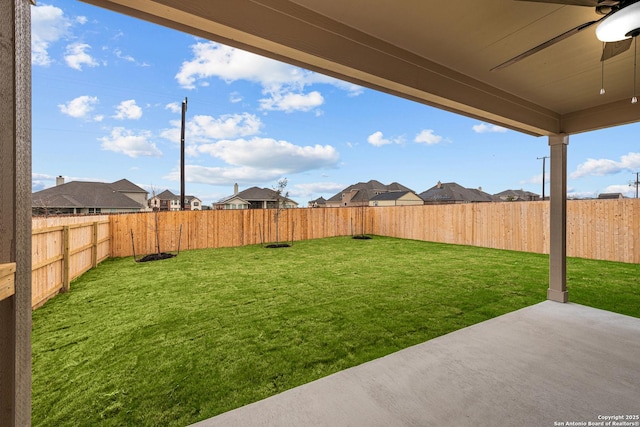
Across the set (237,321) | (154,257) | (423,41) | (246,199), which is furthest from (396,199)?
(423,41)

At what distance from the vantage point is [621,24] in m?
1.49

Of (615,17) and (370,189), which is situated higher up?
(370,189)

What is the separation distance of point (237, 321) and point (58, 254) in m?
2.95

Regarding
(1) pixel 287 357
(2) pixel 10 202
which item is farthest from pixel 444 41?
(1) pixel 287 357

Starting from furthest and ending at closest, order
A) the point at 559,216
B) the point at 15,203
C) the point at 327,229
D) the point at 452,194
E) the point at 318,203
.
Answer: the point at 318,203 → the point at 452,194 → the point at 327,229 → the point at 559,216 → the point at 15,203

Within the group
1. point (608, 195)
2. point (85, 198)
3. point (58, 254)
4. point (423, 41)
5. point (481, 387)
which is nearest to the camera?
point (481, 387)

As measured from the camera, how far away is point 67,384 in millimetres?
1832

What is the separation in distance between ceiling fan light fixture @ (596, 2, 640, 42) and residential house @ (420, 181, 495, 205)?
23.3 meters

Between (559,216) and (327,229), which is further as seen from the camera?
(327,229)

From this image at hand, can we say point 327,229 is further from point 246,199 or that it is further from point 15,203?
point 246,199

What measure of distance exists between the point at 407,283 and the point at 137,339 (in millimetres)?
3460

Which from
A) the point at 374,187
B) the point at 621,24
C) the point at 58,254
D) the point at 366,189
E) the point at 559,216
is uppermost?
the point at 374,187

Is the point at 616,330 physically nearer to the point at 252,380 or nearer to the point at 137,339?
the point at 252,380

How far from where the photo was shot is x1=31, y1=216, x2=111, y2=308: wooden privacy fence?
3.21 meters
